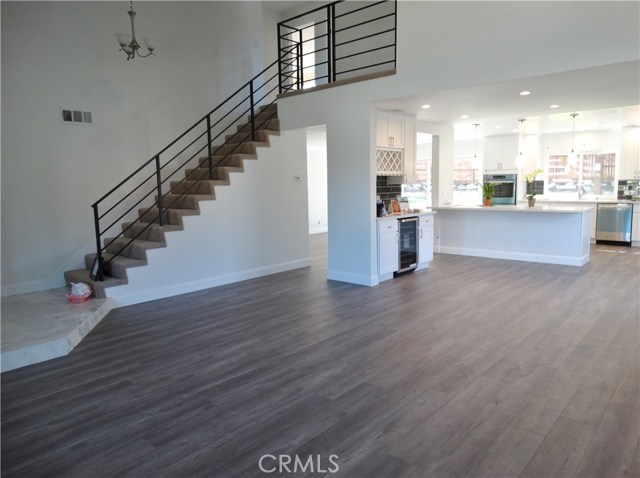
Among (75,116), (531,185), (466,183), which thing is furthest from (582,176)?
(75,116)

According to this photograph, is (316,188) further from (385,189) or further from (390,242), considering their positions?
(390,242)

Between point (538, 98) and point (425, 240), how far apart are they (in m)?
2.55

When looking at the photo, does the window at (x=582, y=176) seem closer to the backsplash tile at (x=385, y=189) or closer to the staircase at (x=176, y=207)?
the backsplash tile at (x=385, y=189)

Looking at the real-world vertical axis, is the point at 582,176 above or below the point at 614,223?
above

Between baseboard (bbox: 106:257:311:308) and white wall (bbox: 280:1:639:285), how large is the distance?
1.03m

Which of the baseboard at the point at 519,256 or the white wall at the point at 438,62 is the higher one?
the white wall at the point at 438,62

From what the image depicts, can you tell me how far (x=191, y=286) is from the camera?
5.70 meters

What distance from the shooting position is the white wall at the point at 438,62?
396 cm

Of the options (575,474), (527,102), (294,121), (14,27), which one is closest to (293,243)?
(294,121)

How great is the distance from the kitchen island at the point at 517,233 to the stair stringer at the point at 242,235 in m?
3.03

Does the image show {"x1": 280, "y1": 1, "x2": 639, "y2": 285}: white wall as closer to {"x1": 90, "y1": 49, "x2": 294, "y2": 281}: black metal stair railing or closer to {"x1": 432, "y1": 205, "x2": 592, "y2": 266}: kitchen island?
{"x1": 90, "y1": 49, "x2": 294, "y2": 281}: black metal stair railing

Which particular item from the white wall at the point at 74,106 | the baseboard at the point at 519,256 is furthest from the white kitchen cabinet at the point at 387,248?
the white wall at the point at 74,106

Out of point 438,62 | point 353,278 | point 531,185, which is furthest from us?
point 531,185

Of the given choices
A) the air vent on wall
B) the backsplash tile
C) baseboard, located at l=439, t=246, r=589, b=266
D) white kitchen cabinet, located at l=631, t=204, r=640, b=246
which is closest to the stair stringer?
the backsplash tile
